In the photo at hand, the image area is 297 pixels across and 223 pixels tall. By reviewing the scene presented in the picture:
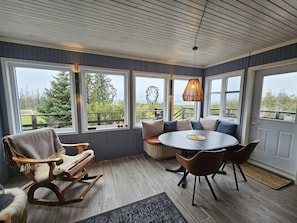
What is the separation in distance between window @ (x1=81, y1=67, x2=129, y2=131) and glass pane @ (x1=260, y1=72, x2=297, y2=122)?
3036 mm

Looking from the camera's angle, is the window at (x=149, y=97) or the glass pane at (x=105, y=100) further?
the window at (x=149, y=97)

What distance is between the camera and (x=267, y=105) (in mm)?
2701

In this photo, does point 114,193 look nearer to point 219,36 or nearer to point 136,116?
point 136,116

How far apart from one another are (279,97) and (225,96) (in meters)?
1.11

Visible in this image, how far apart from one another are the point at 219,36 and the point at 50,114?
348 centimetres

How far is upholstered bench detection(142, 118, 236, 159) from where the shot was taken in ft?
9.60

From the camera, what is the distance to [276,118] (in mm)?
2566

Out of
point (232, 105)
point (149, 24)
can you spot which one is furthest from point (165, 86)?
point (149, 24)

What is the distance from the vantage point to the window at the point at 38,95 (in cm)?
233

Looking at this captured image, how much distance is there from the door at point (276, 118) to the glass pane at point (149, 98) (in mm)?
2186

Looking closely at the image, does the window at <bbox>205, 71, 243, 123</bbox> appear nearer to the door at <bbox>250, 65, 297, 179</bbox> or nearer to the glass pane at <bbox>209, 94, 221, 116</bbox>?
the glass pane at <bbox>209, 94, 221, 116</bbox>

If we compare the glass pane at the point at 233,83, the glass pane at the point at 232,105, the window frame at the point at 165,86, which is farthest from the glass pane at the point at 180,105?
the glass pane at the point at 233,83

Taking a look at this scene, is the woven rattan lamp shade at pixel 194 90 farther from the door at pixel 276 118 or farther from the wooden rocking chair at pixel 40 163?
the wooden rocking chair at pixel 40 163

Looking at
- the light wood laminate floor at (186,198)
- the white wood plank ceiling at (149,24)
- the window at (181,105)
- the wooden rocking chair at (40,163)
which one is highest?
the white wood plank ceiling at (149,24)
